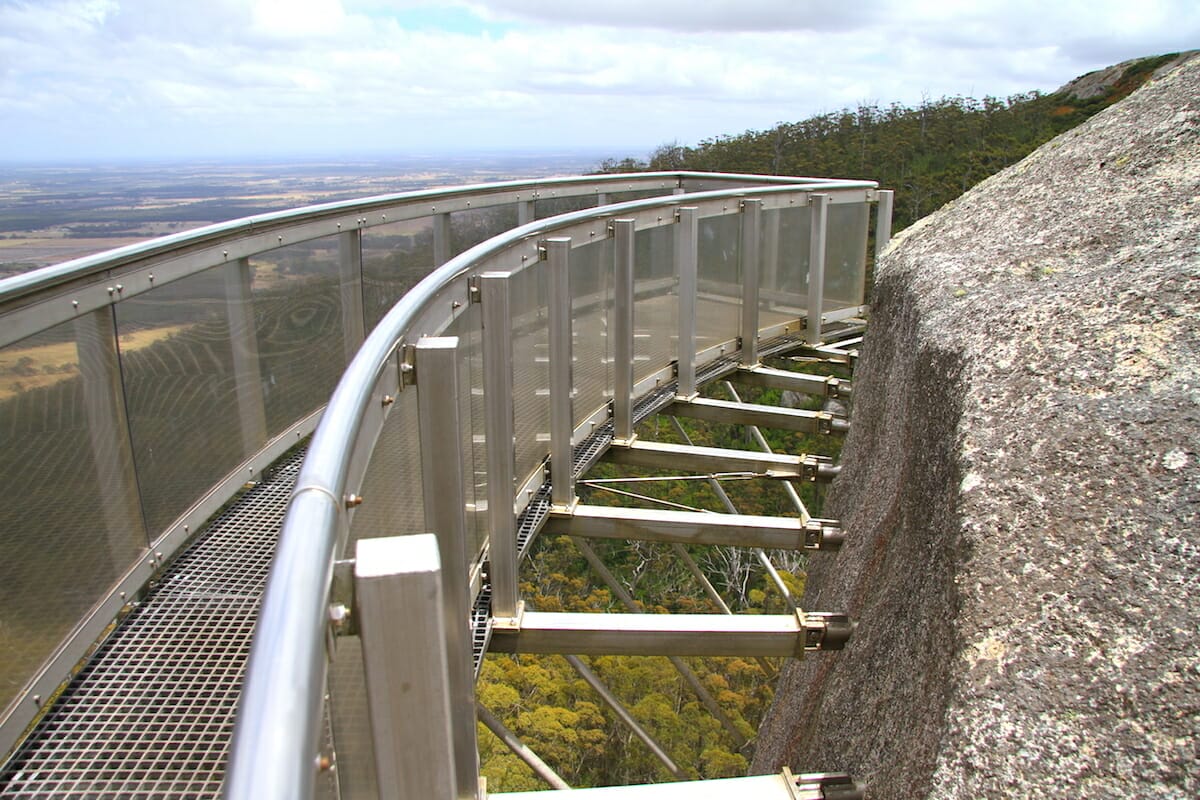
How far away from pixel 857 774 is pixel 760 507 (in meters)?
41.5

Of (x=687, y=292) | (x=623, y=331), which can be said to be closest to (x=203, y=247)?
(x=623, y=331)

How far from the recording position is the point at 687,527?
597 centimetres

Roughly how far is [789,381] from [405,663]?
8339 millimetres

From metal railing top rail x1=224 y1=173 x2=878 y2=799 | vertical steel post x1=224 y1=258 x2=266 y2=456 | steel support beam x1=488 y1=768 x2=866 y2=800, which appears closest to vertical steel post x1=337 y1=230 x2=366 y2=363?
vertical steel post x1=224 y1=258 x2=266 y2=456

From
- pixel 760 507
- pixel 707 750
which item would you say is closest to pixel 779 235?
pixel 707 750

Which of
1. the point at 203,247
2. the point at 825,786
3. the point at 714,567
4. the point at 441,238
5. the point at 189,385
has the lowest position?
the point at 714,567

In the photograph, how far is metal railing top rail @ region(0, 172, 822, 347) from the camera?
3299 mm

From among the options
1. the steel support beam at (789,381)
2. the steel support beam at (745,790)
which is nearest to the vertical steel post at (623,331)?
the steel support beam at (789,381)

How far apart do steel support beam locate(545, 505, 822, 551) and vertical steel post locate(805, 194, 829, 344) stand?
4.25 meters

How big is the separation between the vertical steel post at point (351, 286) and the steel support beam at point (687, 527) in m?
1.73

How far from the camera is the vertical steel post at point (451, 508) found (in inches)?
106

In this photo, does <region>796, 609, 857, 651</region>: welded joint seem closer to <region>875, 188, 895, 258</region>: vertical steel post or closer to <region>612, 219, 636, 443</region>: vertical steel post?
<region>612, 219, 636, 443</region>: vertical steel post

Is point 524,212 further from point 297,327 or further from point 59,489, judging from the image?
point 59,489

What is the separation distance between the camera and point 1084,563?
2643 millimetres
